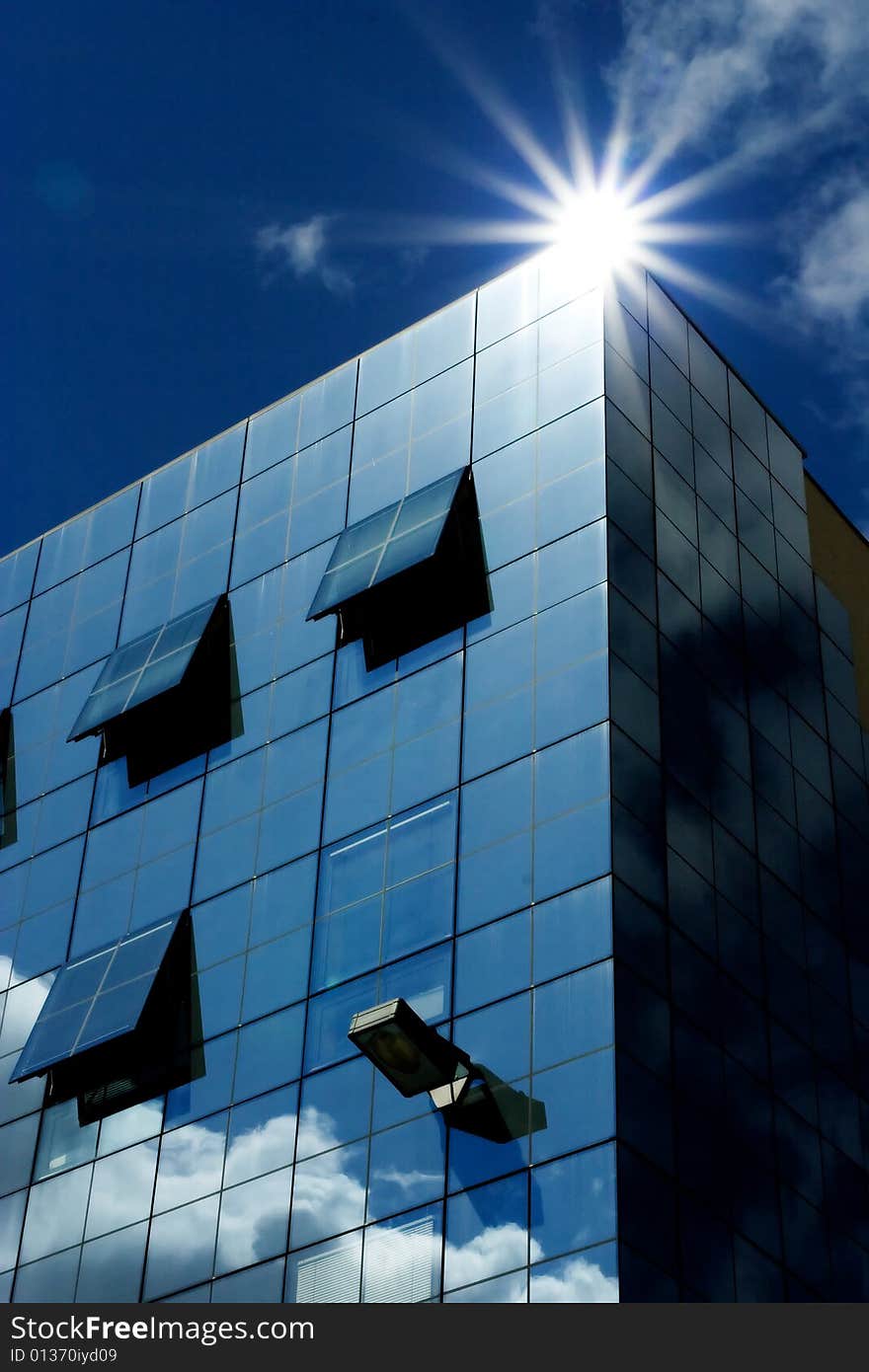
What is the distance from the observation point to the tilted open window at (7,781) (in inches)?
1695

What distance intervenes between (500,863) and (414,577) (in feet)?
21.2

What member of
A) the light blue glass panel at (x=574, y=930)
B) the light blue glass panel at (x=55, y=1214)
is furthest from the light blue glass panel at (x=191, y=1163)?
the light blue glass panel at (x=574, y=930)

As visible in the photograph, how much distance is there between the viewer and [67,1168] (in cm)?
3641

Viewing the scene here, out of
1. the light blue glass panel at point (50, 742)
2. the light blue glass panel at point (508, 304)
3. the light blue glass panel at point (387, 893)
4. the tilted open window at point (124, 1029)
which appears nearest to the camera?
the light blue glass panel at point (387, 893)

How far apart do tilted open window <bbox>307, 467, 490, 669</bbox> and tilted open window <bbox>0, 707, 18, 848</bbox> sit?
9141mm

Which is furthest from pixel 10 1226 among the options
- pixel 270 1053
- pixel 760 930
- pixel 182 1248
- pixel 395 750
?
pixel 760 930

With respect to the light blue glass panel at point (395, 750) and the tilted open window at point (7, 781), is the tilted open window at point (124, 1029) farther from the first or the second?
the tilted open window at point (7, 781)

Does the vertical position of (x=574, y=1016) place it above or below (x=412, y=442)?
below

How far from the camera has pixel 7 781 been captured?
144 ft

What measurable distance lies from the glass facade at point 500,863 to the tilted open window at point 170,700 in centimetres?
54

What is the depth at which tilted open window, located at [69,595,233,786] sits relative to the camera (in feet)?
131

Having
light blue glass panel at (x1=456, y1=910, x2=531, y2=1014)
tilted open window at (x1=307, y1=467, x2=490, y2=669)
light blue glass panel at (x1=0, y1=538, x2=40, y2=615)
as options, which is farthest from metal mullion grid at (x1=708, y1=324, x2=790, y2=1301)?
light blue glass panel at (x1=0, y1=538, x2=40, y2=615)

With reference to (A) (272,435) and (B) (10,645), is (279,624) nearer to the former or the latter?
(A) (272,435)

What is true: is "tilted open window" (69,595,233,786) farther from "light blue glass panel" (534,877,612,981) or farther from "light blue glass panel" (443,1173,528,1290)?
"light blue glass panel" (443,1173,528,1290)
